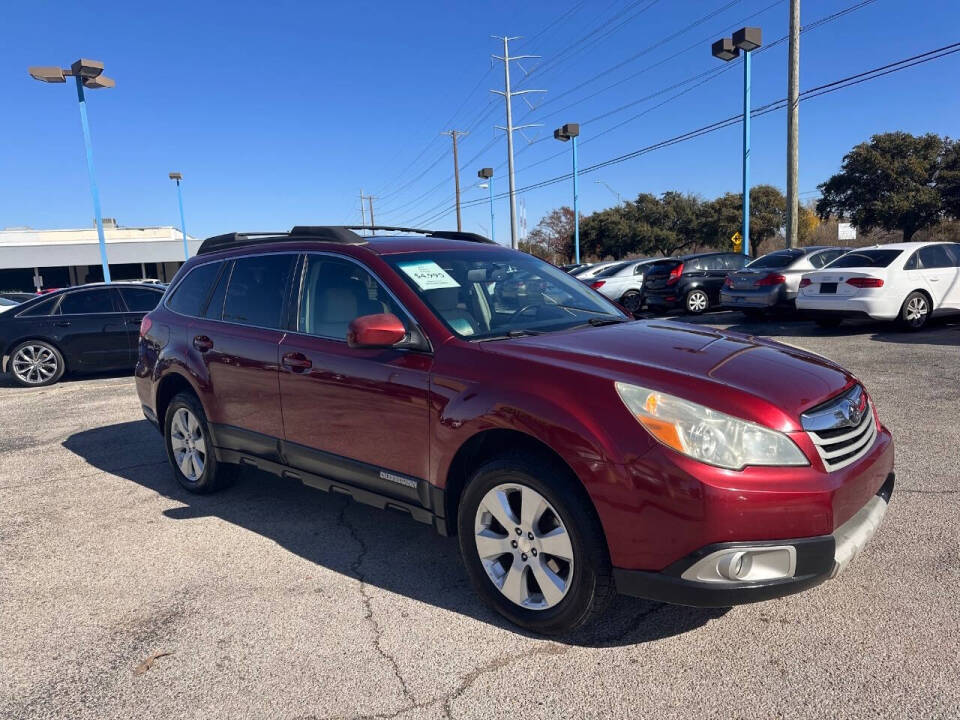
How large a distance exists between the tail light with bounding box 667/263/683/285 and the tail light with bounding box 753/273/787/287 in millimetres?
3344

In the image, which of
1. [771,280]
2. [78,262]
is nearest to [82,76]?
[771,280]

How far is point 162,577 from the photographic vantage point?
12.1 feet

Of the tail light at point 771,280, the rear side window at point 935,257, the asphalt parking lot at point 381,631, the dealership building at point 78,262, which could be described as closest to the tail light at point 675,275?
the tail light at point 771,280

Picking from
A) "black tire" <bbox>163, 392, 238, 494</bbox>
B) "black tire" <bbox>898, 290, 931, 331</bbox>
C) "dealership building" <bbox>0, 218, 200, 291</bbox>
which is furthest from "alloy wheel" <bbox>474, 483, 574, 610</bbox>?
"dealership building" <bbox>0, 218, 200, 291</bbox>

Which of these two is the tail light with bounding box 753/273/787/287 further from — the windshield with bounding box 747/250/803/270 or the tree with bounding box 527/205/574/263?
the tree with bounding box 527/205/574/263

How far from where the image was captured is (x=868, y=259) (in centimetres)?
1166

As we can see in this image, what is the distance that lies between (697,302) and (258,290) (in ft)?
47.0

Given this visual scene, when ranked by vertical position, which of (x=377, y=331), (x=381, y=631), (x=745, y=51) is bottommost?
(x=381, y=631)

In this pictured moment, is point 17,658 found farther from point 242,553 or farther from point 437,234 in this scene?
point 437,234

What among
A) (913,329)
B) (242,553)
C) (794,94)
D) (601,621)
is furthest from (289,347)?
(794,94)

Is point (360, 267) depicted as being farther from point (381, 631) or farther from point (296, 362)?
point (381, 631)

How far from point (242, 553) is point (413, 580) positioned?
1.09m

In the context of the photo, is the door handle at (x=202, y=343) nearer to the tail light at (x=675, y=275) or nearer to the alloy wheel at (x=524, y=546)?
the alloy wheel at (x=524, y=546)

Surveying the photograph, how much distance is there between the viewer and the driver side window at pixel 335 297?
3.71 metres
